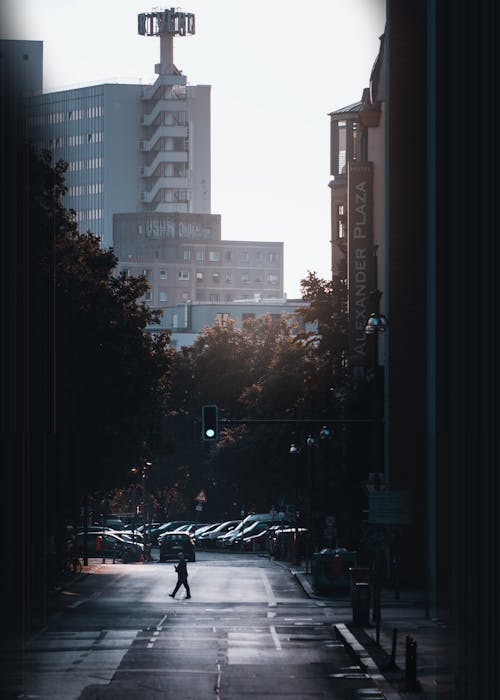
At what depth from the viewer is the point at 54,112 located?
999cm

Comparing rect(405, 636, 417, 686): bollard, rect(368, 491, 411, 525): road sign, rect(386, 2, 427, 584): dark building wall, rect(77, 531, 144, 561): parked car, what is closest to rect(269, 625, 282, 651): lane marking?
rect(368, 491, 411, 525): road sign

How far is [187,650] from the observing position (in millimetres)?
31031

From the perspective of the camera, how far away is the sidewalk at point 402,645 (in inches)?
811

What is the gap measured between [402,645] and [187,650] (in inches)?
175

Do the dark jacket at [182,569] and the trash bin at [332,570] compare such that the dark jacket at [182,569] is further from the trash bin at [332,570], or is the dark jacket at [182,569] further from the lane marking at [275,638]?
the lane marking at [275,638]

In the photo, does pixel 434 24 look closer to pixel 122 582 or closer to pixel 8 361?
pixel 8 361

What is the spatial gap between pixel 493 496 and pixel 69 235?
51.3m

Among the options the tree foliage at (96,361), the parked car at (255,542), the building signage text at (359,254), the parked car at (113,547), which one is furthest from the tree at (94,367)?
the parked car at (255,542)

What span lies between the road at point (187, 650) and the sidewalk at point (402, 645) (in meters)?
0.39

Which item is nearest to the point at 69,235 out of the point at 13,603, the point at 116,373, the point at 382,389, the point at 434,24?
the point at 116,373

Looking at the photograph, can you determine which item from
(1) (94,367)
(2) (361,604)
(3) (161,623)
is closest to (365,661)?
(2) (361,604)

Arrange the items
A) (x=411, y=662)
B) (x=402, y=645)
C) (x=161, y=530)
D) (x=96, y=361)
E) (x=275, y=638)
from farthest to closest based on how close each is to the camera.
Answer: (x=161, y=530) < (x=96, y=361) < (x=275, y=638) < (x=402, y=645) < (x=411, y=662)

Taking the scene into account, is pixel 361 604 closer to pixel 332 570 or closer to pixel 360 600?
pixel 360 600

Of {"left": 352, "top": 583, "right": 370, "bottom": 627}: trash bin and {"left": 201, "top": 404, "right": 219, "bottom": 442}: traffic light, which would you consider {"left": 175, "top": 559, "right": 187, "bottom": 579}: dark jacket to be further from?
{"left": 352, "top": 583, "right": 370, "bottom": 627}: trash bin
